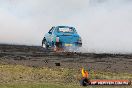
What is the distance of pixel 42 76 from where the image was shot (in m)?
15.7

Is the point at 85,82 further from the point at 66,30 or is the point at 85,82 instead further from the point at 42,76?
the point at 66,30

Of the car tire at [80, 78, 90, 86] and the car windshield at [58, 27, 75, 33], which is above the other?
the car windshield at [58, 27, 75, 33]

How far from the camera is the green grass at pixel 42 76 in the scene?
44.9 ft

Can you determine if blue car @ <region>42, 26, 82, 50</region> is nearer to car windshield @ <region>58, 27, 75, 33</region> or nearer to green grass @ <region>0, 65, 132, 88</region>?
car windshield @ <region>58, 27, 75, 33</region>

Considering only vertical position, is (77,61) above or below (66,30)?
below

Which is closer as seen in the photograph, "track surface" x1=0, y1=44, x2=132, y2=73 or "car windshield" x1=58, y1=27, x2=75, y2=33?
"track surface" x1=0, y1=44, x2=132, y2=73

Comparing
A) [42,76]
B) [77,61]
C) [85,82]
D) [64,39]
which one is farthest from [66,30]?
[85,82]

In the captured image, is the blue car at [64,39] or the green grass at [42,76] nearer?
the green grass at [42,76]

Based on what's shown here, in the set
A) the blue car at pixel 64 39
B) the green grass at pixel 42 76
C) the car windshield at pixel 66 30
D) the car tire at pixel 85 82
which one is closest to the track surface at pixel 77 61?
the green grass at pixel 42 76

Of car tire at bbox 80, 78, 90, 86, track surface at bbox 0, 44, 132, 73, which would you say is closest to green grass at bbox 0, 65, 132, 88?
car tire at bbox 80, 78, 90, 86

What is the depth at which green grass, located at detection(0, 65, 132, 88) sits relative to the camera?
13672 millimetres

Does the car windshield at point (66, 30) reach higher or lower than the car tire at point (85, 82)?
higher

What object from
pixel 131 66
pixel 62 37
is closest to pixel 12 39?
pixel 62 37

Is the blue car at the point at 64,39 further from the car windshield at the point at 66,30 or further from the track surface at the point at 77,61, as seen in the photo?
the track surface at the point at 77,61
